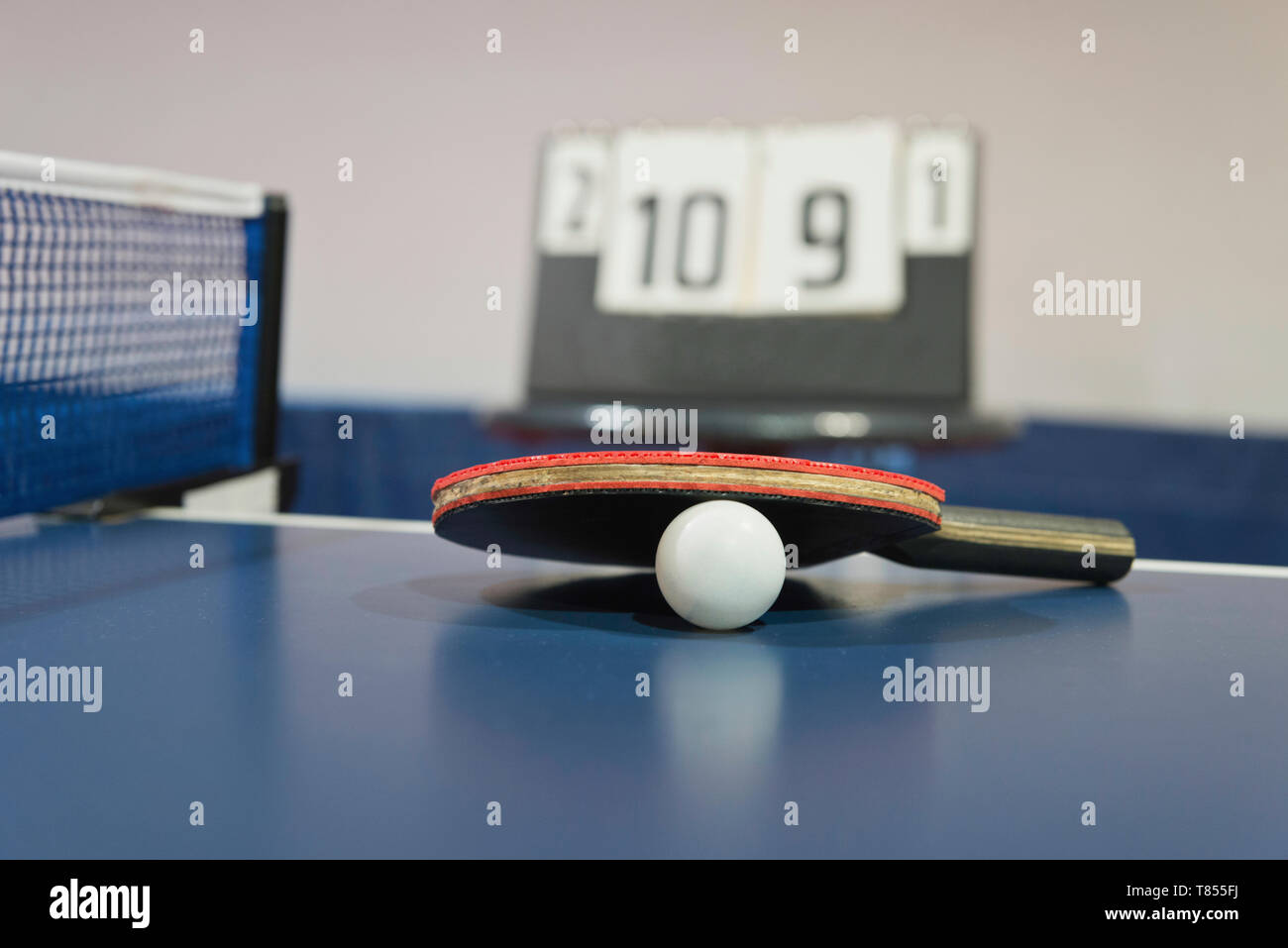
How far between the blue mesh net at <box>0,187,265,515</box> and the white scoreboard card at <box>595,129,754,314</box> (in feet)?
6.49

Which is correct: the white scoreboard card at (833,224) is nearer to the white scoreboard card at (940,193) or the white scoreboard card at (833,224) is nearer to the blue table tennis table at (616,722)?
the white scoreboard card at (940,193)

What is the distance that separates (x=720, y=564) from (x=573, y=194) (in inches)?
133

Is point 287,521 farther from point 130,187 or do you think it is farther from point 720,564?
point 720,564

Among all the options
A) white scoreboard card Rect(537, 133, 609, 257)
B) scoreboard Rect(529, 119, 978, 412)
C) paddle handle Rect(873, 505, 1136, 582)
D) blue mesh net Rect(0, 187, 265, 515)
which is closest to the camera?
paddle handle Rect(873, 505, 1136, 582)

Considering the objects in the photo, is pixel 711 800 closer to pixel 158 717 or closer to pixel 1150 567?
pixel 158 717

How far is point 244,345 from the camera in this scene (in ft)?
6.47

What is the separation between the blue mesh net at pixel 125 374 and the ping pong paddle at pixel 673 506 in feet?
2.22

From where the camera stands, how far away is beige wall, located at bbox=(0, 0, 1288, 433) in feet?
13.7

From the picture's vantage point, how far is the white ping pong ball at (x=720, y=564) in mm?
896

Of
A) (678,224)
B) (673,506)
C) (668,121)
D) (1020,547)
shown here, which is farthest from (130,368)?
(668,121)

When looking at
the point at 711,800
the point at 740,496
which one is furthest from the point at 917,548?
the point at 711,800

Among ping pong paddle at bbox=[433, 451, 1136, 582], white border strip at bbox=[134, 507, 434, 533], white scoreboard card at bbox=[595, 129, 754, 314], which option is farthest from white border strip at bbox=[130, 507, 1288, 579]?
white scoreboard card at bbox=[595, 129, 754, 314]

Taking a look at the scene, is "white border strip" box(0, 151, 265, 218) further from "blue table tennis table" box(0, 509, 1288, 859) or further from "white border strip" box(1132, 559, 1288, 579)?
"white border strip" box(1132, 559, 1288, 579)
